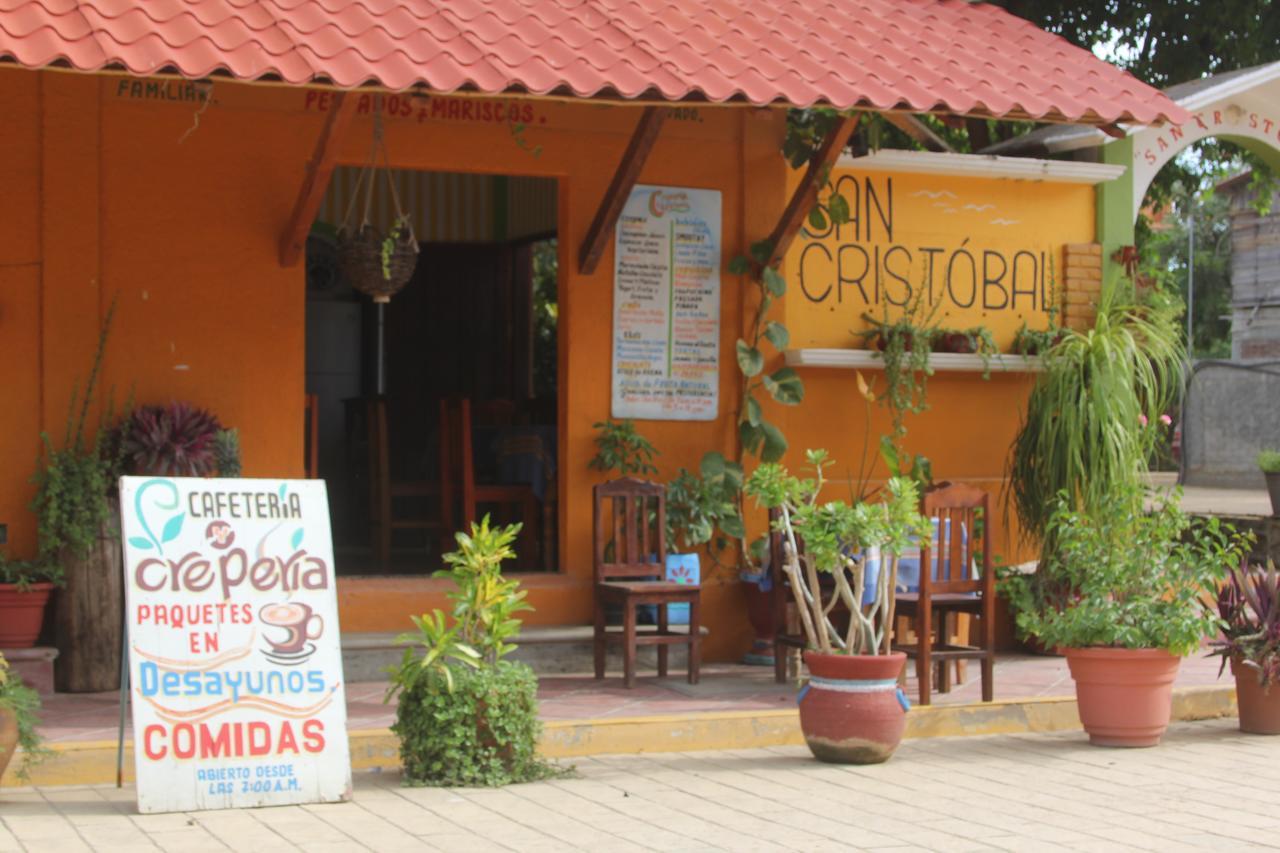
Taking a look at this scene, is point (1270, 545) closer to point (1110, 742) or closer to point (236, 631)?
point (1110, 742)

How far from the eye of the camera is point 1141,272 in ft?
35.0

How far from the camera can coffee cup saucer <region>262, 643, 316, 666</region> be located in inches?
242

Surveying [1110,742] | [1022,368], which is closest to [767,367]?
[1022,368]

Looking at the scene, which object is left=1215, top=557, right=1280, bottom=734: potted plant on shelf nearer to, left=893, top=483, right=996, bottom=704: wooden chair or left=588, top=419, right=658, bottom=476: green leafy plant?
left=893, top=483, right=996, bottom=704: wooden chair

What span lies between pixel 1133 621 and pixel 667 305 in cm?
332

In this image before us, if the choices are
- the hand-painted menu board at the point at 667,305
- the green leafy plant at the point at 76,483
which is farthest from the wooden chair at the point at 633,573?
the green leafy plant at the point at 76,483

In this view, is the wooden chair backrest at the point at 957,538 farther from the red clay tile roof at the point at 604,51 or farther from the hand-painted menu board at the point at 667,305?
the hand-painted menu board at the point at 667,305

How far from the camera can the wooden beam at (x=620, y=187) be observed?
8.45 metres

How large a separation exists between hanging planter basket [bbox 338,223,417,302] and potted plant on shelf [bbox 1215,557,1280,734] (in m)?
4.61

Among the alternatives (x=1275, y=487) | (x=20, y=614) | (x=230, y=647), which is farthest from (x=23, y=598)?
(x=1275, y=487)

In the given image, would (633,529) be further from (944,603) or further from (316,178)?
(316,178)

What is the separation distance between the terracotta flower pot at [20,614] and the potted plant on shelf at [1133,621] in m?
4.72

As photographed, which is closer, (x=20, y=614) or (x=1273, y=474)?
(x=20, y=614)

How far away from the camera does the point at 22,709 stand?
235 inches
